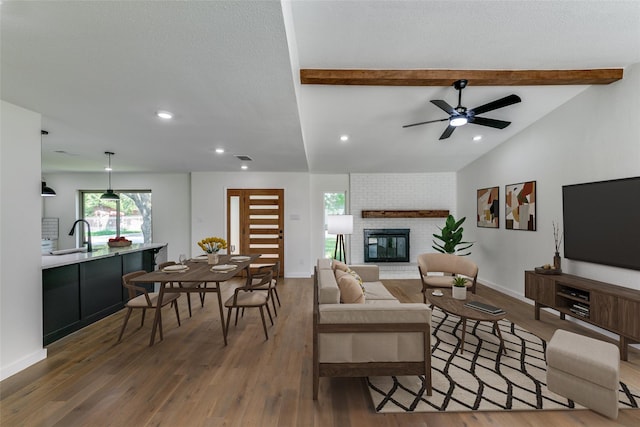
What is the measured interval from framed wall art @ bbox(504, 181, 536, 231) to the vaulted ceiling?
3.28 ft

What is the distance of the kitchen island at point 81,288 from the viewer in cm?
311

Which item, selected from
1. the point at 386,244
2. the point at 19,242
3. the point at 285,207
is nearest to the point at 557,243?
the point at 386,244

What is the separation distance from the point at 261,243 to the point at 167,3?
5531 millimetres

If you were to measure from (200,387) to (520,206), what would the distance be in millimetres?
5117

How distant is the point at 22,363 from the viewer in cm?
265

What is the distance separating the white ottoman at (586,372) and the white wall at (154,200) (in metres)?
6.73

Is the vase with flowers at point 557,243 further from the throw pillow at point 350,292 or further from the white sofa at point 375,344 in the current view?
the throw pillow at point 350,292

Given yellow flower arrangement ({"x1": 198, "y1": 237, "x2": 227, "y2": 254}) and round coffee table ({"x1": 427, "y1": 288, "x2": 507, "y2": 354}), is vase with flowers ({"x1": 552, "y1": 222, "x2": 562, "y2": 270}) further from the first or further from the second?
yellow flower arrangement ({"x1": 198, "y1": 237, "x2": 227, "y2": 254})

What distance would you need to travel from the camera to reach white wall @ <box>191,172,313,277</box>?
6.63 meters

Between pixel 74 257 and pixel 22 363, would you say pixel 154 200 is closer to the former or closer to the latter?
pixel 74 257

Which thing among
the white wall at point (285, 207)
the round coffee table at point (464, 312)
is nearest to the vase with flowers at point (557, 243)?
the round coffee table at point (464, 312)

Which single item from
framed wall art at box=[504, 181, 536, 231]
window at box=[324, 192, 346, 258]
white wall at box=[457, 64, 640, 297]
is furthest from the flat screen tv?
window at box=[324, 192, 346, 258]

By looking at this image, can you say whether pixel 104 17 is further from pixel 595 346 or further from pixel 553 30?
pixel 595 346

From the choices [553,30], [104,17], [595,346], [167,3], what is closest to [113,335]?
[104,17]
